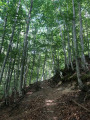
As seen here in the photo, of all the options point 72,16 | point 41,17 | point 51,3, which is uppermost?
point 51,3

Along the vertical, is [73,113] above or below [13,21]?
below

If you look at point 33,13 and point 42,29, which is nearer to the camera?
point 33,13

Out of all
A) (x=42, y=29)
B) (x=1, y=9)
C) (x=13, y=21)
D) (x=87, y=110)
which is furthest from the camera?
(x=42, y=29)

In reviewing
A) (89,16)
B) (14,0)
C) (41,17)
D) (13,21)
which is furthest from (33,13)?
(89,16)

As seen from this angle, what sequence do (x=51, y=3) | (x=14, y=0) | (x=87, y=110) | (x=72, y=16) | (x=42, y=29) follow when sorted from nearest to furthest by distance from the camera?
(x=87, y=110) → (x=72, y=16) → (x=14, y=0) → (x=51, y=3) → (x=42, y=29)

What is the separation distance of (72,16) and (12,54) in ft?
21.9

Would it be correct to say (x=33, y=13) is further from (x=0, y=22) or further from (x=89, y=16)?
(x=89, y=16)

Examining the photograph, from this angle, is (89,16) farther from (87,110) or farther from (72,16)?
(87,110)

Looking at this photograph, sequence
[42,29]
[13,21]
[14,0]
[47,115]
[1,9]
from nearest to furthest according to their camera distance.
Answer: [47,115] < [13,21] < [1,9] < [14,0] < [42,29]

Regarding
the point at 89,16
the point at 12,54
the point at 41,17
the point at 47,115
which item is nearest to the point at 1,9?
the point at 12,54

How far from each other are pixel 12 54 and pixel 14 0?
6706mm

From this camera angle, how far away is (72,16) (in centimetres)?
771

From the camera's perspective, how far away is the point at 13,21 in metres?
8.95

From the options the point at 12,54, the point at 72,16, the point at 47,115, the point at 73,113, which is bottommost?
the point at 47,115
